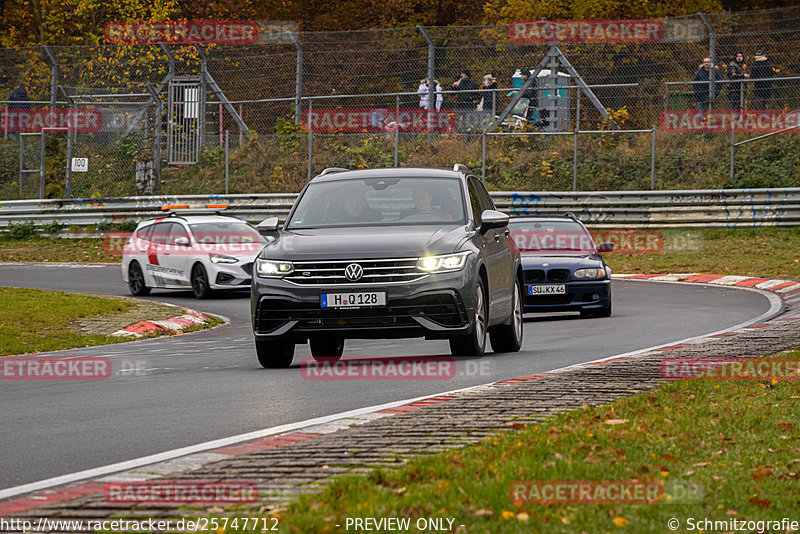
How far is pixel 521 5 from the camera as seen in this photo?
43031 millimetres

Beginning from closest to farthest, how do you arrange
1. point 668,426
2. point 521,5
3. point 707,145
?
point 668,426
point 707,145
point 521,5

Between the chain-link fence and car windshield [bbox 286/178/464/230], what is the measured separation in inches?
747

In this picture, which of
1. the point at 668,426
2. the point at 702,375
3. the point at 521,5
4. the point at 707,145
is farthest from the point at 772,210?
the point at 668,426

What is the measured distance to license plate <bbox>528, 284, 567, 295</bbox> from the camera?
18.6 m

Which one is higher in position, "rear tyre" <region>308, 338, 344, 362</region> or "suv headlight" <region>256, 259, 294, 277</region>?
"suv headlight" <region>256, 259, 294, 277</region>

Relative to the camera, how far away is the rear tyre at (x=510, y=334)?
44.3 feet

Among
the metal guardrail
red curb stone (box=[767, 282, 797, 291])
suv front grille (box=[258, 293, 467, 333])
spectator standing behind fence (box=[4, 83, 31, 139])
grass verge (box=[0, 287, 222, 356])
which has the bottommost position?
grass verge (box=[0, 287, 222, 356])

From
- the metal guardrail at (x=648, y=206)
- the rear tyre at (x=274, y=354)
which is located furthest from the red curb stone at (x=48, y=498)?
the metal guardrail at (x=648, y=206)

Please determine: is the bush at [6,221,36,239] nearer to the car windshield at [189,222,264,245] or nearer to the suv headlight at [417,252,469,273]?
the car windshield at [189,222,264,245]

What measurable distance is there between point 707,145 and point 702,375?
2354cm

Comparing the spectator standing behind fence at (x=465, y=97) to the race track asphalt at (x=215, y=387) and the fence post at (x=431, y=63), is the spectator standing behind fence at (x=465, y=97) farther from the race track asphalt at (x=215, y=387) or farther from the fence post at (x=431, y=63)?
the race track asphalt at (x=215, y=387)

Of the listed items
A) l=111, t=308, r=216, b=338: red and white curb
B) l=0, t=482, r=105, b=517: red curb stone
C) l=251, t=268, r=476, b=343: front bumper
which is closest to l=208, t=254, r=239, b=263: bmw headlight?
l=111, t=308, r=216, b=338: red and white curb

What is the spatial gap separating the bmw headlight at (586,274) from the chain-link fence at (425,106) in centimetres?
1309

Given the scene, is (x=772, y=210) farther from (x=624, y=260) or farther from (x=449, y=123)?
(x=449, y=123)
